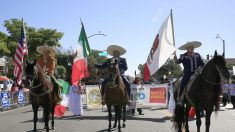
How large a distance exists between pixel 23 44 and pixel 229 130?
12294mm

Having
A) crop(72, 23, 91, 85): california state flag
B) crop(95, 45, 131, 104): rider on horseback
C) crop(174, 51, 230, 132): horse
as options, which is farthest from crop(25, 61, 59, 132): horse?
crop(174, 51, 230, 132): horse

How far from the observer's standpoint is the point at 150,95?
70.5ft

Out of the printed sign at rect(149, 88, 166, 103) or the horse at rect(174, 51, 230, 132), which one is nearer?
the horse at rect(174, 51, 230, 132)

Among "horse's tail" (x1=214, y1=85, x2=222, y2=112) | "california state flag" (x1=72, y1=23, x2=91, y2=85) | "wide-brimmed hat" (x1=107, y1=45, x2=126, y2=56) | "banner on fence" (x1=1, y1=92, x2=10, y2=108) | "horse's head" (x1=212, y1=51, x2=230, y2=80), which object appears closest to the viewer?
"horse's head" (x1=212, y1=51, x2=230, y2=80)

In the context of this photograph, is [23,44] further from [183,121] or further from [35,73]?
[183,121]

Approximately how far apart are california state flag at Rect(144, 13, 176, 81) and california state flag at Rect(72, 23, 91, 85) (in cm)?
356

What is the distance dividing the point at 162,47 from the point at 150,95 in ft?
26.3

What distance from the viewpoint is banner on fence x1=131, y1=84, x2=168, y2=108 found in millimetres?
20855

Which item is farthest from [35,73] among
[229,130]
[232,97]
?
[232,97]

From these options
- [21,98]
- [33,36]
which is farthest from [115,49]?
[33,36]

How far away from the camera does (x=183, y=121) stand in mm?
11883

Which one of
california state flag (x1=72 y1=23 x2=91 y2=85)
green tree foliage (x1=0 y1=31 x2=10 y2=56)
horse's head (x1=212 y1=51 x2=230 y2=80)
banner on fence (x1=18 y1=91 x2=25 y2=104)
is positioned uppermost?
green tree foliage (x1=0 y1=31 x2=10 y2=56)

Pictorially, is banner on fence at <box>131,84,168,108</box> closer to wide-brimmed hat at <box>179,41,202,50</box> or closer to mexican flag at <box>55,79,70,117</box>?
mexican flag at <box>55,79,70,117</box>

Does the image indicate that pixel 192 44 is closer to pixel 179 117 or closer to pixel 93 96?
pixel 179 117
